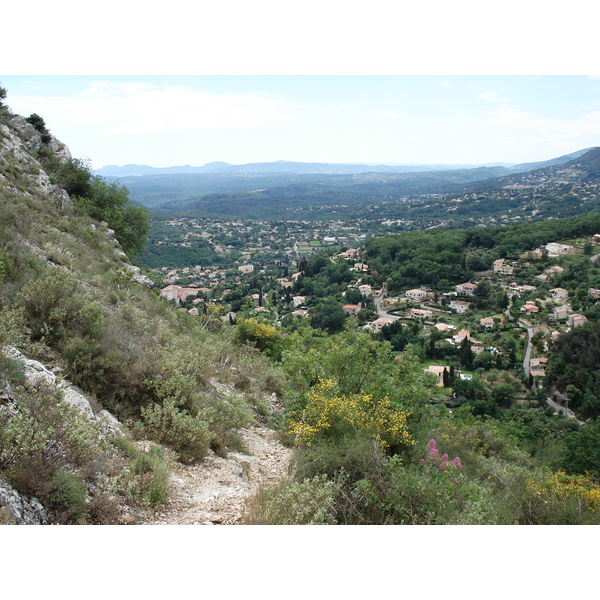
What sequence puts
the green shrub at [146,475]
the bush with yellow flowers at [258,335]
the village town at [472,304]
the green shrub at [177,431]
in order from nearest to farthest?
the green shrub at [146,475]
the green shrub at [177,431]
the bush with yellow flowers at [258,335]
the village town at [472,304]

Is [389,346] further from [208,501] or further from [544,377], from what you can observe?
[544,377]

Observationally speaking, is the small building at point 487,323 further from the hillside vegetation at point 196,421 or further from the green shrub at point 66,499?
the green shrub at point 66,499

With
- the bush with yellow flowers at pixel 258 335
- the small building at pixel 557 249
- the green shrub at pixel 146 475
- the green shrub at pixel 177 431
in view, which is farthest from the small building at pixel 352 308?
the green shrub at pixel 146 475

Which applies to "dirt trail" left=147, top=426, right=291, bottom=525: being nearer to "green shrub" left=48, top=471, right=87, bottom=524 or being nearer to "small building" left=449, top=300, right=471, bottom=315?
"green shrub" left=48, top=471, right=87, bottom=524

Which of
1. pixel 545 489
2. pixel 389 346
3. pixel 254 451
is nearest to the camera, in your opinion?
pixel 545 489

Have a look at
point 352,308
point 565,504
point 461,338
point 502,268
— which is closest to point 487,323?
point 461,338

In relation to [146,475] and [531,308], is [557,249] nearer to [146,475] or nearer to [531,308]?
[531,308]

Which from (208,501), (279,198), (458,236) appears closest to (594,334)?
(458,236)
